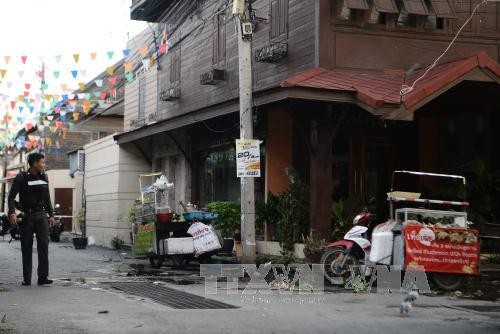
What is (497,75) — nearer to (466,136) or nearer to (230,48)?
(466,136)

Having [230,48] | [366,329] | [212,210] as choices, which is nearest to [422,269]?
[366,329]

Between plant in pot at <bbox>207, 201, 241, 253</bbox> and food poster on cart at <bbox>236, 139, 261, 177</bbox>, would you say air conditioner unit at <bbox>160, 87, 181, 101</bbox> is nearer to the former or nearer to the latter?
plant in pot at <bbox>207, 201, 241, 253</bbox>

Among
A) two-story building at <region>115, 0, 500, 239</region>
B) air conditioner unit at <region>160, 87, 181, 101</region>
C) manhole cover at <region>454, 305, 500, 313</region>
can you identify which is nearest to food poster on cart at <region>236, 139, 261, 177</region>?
two-story building at <region>115, 0, 500, 239</region>

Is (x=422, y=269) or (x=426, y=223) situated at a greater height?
(x=426, y=223)

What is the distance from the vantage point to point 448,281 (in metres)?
10.4

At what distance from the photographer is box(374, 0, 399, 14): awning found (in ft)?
44.0

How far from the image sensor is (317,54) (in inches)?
528

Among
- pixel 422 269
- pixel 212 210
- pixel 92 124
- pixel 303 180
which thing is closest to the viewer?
pixel 422 269

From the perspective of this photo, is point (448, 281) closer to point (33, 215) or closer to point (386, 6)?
point (386, 6)

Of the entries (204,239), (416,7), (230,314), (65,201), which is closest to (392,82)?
(416,7)

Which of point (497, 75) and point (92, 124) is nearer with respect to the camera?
point (497, 75)

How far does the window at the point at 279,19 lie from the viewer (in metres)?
14.8

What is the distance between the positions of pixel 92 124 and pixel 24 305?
2677cm

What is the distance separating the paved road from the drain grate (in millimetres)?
201
